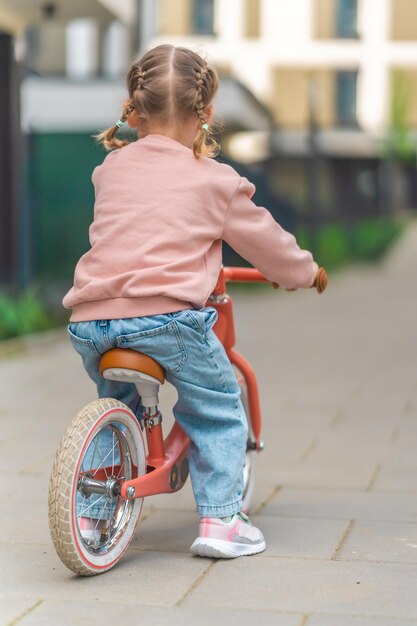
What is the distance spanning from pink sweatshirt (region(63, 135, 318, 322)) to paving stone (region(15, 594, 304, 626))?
0.85 metres

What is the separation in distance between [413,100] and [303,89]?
5137mm

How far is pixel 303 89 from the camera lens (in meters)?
47.3

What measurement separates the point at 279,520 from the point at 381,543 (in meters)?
0.49

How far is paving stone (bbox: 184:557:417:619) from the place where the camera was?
11.1 feet

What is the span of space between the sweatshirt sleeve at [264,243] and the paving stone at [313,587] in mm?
894

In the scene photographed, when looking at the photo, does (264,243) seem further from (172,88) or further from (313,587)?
(313,587)

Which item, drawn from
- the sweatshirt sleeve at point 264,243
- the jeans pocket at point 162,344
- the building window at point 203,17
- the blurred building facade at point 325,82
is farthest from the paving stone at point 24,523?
the building window at point 203,17

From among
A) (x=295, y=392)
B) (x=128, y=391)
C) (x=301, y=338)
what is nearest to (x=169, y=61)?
(x=128, y=391)

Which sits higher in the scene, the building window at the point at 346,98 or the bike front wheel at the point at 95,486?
the bike front wheel at the point at 95,486

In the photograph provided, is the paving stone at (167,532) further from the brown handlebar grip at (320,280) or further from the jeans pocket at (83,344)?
the brown handlebar grip at (320,280)

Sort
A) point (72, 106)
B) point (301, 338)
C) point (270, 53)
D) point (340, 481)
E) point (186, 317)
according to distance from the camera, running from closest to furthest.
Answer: point (186, 317), point (340, 481), point (301, 338), point (72, 106), point (270, 53)

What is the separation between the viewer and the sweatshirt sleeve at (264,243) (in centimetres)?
377

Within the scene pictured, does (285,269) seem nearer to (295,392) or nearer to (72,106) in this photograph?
(295,392)

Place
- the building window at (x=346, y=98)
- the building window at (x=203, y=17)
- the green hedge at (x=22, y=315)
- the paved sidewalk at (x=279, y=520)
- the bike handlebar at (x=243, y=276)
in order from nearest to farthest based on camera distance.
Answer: the paved sidewalk at (x=279, y=520)
the bike handlebar at (x=243, y=276)
the green hedge at (x=22, y=315)
the building window at (x=203, y=17)
the building window at (x=346, y=98)
